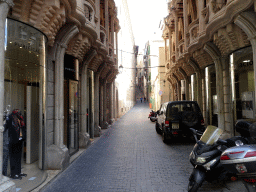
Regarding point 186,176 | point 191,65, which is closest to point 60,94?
point 186,176

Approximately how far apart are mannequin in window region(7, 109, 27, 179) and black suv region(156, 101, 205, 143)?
585cm

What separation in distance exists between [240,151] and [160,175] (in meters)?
2.64

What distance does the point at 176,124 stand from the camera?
28.6 feet

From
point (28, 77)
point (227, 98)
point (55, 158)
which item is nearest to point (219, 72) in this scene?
point (227, 98)

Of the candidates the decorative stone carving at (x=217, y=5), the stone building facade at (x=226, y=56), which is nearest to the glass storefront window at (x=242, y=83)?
the stone building facade at (x=226, y=56)

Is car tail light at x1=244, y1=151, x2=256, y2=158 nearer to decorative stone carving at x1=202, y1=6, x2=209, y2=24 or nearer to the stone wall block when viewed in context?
the stone wall block

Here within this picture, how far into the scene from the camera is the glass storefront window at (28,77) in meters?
4.39

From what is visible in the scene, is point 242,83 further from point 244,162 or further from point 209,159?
point 244,162

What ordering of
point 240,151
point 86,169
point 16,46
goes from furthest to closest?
point 86,169
point 16,46
point 240,151

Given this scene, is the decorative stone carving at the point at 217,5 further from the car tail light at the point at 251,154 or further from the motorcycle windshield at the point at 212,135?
the car tail light at the point at 251,154

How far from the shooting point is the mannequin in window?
14.3 feet

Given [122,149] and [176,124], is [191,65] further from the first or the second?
[122,149]

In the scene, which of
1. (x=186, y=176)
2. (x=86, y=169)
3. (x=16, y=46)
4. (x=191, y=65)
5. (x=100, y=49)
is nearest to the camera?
(x=16, y=46)

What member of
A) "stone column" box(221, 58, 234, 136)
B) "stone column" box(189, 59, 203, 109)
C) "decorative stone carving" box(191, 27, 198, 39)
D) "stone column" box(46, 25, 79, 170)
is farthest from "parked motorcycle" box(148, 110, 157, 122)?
"stone column" box(46, 25, 79, 170)
